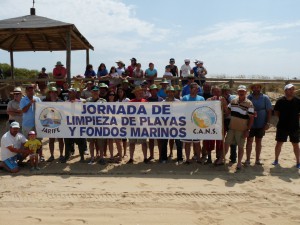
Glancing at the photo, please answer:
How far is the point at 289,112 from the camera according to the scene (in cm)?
752

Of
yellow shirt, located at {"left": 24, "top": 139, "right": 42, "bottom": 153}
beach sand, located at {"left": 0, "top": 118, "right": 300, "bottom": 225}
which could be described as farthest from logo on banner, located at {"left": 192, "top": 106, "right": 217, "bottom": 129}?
yellow shirt, located at {"left": 24, "top": 139, "right": 42, "bottom": 153}

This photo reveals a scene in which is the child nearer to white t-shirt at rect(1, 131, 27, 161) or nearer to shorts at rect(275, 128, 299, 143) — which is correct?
white t-shirt at rect(1, 131, 27, 161)

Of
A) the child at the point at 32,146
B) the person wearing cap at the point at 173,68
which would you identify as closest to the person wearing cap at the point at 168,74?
the person wearing cap at the point at 173,68

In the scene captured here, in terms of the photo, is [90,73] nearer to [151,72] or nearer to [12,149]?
[151,72]

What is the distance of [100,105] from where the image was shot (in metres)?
7.94

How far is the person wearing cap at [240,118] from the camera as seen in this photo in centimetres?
719

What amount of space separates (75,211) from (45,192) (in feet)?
3.83

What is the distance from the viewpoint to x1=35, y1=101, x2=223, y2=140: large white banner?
764cm

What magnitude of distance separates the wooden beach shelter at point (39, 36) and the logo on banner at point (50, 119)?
3961mm

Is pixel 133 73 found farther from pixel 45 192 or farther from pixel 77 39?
pixel 45 192

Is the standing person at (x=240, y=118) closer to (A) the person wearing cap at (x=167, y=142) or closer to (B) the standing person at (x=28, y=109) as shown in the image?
(A) the person wearing cap at (x=167, y=142)

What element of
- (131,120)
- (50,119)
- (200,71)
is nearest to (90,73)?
(200,71)

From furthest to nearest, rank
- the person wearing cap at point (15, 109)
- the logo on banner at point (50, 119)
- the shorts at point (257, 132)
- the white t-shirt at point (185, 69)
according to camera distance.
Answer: the white t-shirt at point (185, 69)
the person wearing cap at point (15, 109)
the logo on banner at point (50, 119)
the shorts at point (257, 132)

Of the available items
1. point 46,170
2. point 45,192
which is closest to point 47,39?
point 46,170
